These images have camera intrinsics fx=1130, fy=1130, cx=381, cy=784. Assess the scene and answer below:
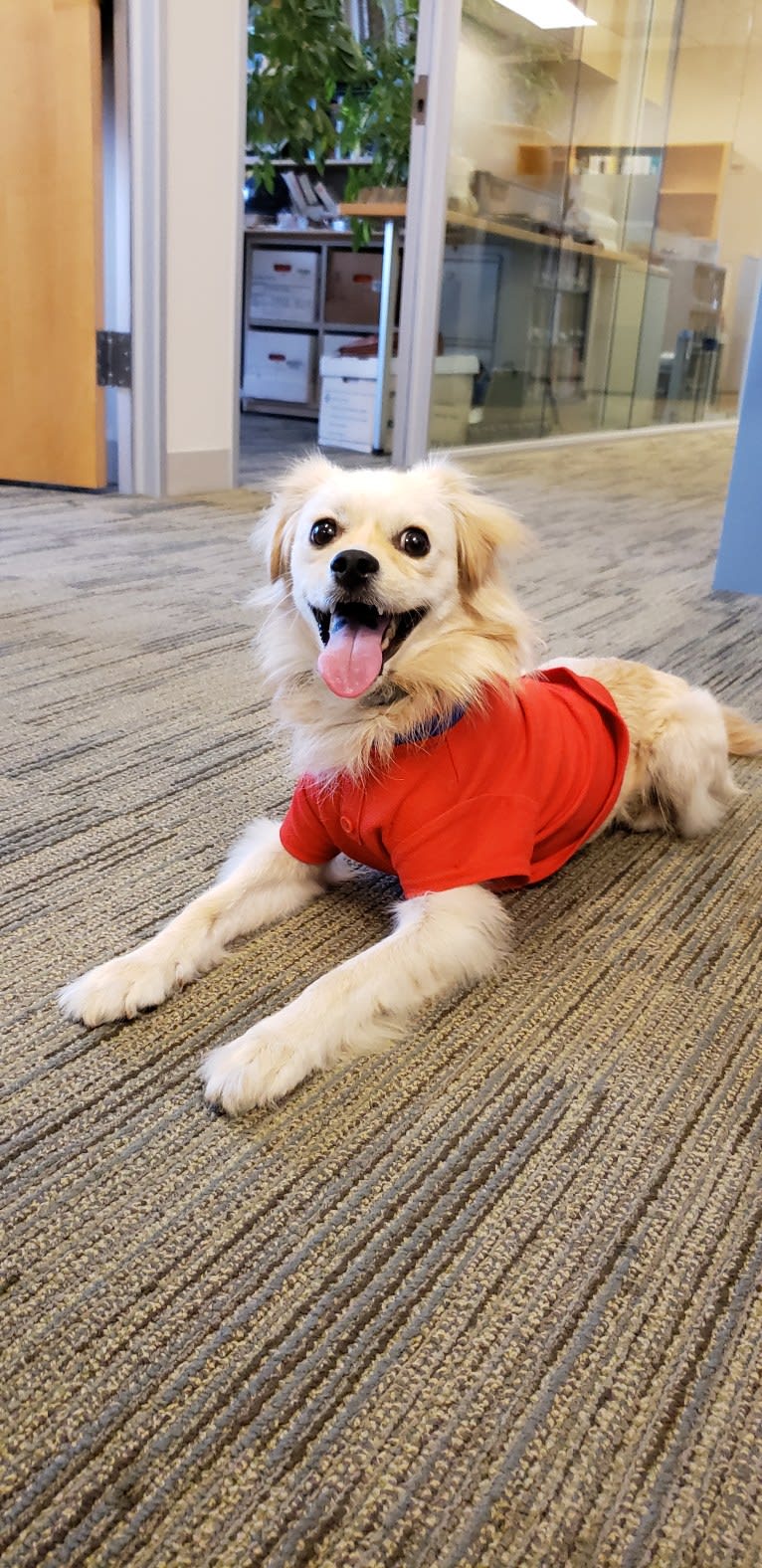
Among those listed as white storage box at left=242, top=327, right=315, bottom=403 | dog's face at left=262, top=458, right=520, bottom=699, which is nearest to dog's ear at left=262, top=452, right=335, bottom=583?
dog's face at left=262, top=458, right=520, bottom=699

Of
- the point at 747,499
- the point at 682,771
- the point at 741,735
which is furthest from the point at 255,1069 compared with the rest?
the point at 747,499

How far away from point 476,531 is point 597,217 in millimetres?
6623

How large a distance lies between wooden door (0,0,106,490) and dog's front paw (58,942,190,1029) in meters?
3.12

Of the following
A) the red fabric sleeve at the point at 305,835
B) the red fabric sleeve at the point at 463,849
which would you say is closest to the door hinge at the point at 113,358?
the red fabric sleeve at the point at 305,835

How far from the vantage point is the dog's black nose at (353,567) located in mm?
1171

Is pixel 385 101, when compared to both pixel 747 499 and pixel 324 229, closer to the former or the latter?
pixel 324 229

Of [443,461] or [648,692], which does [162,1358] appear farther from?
[648,692]

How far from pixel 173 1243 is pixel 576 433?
23.0ft

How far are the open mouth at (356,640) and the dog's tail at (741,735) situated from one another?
76 centimetres

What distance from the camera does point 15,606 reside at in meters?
2.46

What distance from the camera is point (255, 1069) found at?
0.97 meters

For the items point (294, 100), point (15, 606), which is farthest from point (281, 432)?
point (15, 606)

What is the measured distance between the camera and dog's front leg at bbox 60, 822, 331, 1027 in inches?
42.6

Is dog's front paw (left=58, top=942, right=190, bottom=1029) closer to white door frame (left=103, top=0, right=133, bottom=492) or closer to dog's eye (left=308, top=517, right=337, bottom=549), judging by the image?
dog's eye (left=308, top=517, right=337, bottom=549)
